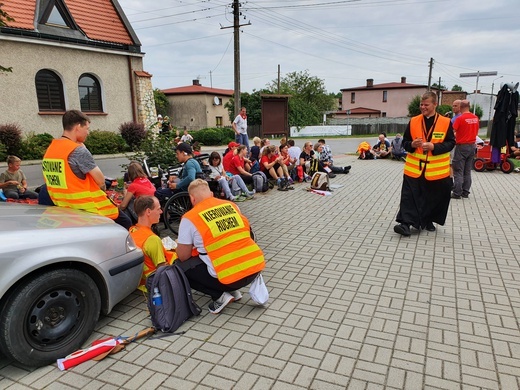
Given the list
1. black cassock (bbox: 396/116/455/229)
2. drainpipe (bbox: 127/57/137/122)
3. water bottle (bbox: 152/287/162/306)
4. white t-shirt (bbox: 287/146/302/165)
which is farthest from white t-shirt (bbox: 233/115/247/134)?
drainpipe (bbox: 127/57/137/122)

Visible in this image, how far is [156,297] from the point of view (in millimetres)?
3188

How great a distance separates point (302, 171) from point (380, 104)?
5993cm

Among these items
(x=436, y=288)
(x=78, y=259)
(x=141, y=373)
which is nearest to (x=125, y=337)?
(x=141, y=373)

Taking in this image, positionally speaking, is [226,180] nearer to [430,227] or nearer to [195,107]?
[430,227]

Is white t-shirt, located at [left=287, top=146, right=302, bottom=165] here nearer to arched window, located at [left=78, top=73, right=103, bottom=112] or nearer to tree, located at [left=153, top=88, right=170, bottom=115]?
arched window, located at [left=78, top=73, right=103, bottom=112]

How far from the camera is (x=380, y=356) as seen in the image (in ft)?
9.45

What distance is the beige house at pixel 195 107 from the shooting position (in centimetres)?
4762

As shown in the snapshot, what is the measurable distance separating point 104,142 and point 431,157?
18.8 metres

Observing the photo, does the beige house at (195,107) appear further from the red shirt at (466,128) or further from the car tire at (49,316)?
the car tire at (49,316)

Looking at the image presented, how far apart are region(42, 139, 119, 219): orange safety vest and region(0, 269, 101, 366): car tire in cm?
117

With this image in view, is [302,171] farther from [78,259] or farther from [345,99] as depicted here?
[345,99]

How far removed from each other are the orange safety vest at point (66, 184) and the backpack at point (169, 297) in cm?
119

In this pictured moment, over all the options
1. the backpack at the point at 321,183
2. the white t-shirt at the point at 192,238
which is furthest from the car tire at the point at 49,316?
the backpack at the point at 321,183

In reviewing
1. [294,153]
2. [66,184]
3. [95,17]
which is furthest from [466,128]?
[95,17]
